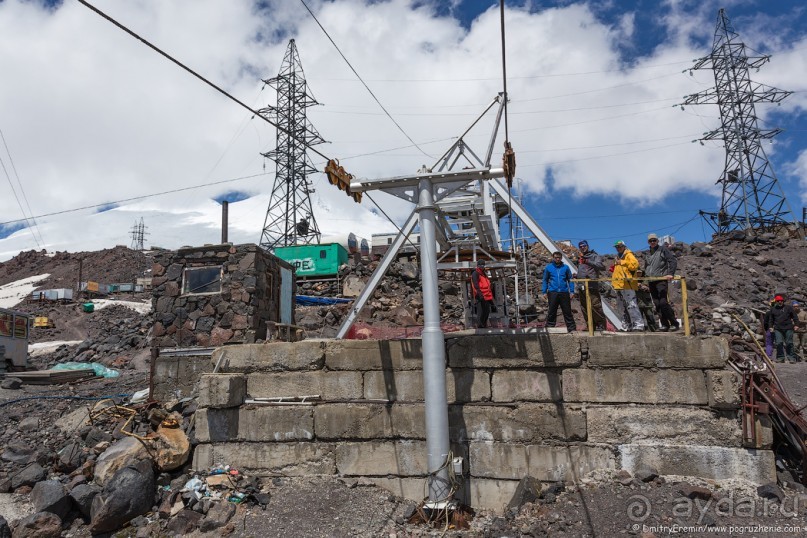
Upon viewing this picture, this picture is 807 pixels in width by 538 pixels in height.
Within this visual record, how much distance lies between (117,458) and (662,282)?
9.05 metres

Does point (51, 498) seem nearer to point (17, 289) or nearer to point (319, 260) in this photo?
point (319, 260)

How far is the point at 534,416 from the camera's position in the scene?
6.91 m

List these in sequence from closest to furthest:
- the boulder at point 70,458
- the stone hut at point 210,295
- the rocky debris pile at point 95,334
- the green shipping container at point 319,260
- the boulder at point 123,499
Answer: the boulder at point 123,499
the boulder at point 70,458
the stone hut at point 210,295
the rocky debris pile at point 95,334
the green shipping container at point 319,260

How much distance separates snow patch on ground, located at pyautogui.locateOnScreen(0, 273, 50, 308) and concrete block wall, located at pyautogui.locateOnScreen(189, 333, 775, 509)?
56.6 meters

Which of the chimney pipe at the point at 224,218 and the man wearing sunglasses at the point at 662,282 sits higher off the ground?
the chimney pipe at the point at 224,218

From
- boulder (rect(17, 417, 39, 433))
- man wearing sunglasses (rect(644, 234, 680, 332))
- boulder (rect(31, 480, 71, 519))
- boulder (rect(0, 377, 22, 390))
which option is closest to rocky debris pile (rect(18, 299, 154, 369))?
boulder (rect(0, 377, 22, 390))

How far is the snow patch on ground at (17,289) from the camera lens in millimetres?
51562

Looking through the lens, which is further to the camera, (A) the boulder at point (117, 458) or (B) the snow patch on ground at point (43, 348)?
(B) the snow patch on ground at point (43, 348)

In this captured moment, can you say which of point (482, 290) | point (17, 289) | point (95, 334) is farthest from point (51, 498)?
point (17, 289)

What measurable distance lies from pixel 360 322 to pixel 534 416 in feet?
41.6

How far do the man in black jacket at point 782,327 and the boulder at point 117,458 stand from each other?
47.4 feet

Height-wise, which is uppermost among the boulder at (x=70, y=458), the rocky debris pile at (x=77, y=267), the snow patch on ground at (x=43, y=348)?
the rocky debris pile at (x=77, y=267)

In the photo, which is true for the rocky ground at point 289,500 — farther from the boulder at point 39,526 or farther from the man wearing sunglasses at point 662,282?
the man wearing sunglasses at point 662,282

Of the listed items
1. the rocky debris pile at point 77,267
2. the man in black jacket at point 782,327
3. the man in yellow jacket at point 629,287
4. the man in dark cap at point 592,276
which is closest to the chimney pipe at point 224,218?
the man in dark cap at point 592,276
